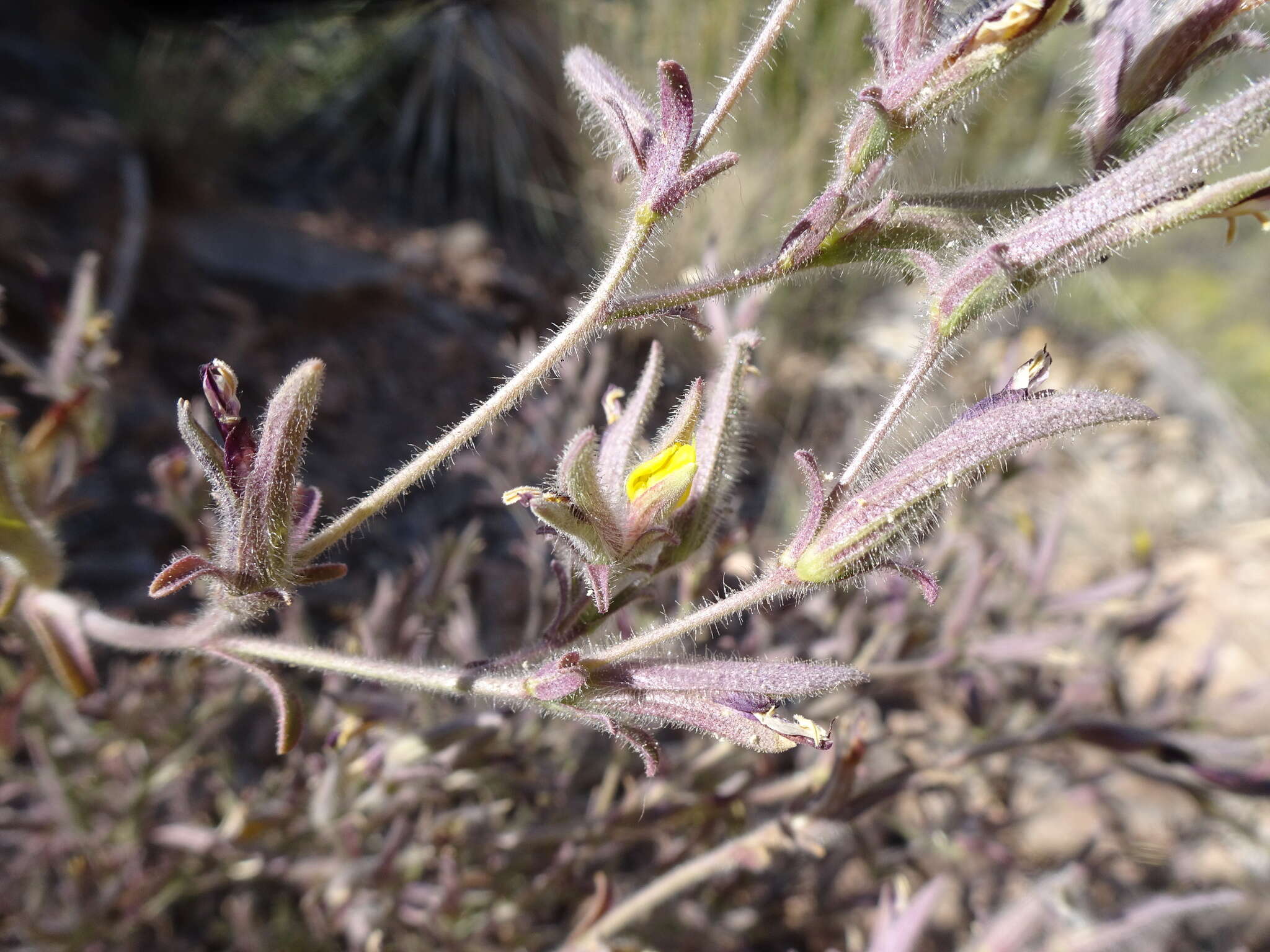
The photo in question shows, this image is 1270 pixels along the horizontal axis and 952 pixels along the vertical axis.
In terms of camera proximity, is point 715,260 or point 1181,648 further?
point 1181,648

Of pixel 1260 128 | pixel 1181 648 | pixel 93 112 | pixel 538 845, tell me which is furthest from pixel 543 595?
pixel 93 112

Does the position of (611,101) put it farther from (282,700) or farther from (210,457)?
(282,700)

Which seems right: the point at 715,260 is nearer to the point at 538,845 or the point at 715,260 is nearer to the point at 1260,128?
the point at 1260,128

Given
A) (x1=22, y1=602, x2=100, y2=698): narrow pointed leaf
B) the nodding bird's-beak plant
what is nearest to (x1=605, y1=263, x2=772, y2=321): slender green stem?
the nodding bird's-beak plant

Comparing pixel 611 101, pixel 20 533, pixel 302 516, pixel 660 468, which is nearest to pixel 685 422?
pixel 660 468

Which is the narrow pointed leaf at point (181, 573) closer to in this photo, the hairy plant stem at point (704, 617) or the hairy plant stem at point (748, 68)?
the hairy plant stem at point (704, 617)

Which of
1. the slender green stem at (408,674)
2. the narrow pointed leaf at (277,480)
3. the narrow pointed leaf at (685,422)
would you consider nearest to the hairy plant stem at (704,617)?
the slender green stem at (408,674)

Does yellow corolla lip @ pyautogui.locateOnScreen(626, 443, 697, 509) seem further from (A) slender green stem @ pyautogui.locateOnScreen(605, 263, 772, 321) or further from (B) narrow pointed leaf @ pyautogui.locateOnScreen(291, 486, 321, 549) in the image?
(B) narrow pointed leaf @ pyautogui.locateOnScreen(291, 486, 321, 549)
